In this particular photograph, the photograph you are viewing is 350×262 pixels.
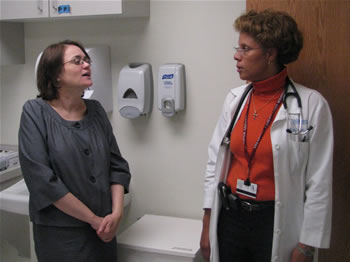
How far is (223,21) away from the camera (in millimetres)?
2137

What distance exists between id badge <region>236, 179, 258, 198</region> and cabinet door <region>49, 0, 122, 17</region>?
3.44 feet

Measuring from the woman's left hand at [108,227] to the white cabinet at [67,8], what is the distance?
A: 100 cm

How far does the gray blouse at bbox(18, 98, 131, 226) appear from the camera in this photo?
1.62m

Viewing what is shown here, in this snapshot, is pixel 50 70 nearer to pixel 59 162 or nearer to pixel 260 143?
pixel 59 162

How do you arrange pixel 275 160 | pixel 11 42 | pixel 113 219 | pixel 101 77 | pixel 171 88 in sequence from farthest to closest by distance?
pixel 11 42, pixel 101 77, pixel 171 88, pixel 113 219, pixel 275 160

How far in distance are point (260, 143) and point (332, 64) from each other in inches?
21.4

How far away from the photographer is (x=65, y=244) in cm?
169

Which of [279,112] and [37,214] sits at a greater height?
[279,112]

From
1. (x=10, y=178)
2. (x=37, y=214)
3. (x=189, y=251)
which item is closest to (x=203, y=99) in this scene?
(x=189, y=251)

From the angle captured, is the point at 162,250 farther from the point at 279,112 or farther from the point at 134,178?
the point at 279,112

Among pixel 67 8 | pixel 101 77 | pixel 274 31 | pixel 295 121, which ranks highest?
pixel 67 8

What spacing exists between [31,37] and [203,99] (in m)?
1.19

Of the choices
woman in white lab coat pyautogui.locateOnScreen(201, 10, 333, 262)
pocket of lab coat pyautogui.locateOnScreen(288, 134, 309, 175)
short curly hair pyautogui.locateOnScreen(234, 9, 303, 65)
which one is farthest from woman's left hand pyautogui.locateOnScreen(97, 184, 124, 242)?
short curly hair pyautogui.locateOnScreen(234, 9, 303, 65)

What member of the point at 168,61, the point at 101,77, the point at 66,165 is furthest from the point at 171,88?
the point at 66,165
